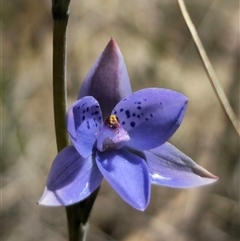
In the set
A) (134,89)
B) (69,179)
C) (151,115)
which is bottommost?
(134,89)

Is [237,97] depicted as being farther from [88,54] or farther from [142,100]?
[142,100]

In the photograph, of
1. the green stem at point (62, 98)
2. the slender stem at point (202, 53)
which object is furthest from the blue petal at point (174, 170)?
the slender stem at point (202, 53)

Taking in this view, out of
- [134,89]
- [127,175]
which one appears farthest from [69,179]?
[134,89]

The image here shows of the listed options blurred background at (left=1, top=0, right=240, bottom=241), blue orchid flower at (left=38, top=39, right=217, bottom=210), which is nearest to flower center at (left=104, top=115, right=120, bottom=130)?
blue orchid flower at (left=38, top=39, right=217, bottom=210)

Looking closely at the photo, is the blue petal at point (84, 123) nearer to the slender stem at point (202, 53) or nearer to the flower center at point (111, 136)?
the flower center at point (111, 136)

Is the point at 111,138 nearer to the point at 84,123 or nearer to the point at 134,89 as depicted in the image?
the point at 84,123
